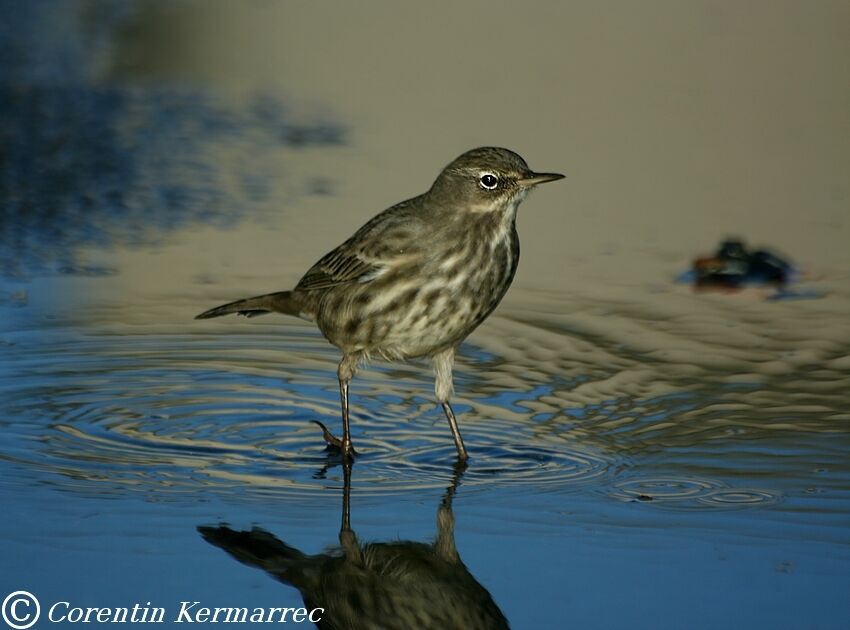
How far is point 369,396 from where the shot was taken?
24.8ft

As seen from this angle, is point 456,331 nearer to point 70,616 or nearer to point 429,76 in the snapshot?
point 70,616

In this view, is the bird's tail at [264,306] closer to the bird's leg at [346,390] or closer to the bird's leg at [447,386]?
the bird's leg at [346,390]

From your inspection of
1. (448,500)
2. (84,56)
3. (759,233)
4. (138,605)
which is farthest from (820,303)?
(84,56)

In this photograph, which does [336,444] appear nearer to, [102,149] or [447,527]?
[447,527]

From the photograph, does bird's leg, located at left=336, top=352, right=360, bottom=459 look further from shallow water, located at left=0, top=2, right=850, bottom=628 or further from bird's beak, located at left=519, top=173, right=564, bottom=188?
bird's beak, located at left=519, top=173, right=564, bottom=188

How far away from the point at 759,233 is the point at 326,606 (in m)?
6.27

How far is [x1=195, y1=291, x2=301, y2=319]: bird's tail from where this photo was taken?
8.01 meters

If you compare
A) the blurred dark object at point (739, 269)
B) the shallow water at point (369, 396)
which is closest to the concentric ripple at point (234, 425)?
the shallow water at point (369, 396)

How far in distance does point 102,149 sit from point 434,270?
17.1 ft

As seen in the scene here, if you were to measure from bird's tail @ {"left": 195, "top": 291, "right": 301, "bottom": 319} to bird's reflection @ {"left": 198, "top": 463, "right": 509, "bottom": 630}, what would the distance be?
2633 millimetres

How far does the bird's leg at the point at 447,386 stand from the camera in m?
6.59

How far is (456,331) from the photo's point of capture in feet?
23.4

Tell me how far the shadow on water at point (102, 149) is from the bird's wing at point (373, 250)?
2.19 m

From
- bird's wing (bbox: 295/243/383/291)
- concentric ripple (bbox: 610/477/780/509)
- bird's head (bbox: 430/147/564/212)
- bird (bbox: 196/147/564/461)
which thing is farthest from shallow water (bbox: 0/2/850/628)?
bird's head (bbox: 430/147/564/212)
